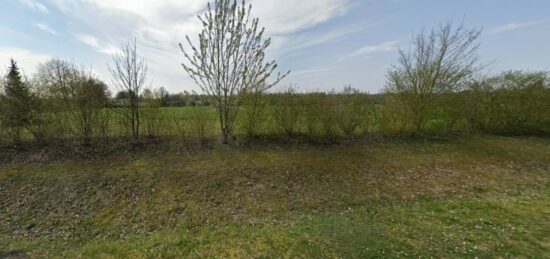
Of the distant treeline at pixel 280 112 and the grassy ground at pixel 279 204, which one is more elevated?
the distant treeline at pixel 280 112

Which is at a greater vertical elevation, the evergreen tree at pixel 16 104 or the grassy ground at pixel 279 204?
the evergreen tree at pixel 16 104

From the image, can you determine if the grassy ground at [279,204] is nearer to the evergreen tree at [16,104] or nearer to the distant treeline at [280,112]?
the distant treeline at [280,112]

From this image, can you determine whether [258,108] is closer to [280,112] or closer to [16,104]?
[280,112]

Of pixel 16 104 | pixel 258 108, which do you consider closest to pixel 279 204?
pixel 258 108

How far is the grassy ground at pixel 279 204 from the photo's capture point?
3752 mm

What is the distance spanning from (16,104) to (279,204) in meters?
9.43

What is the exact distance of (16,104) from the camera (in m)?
7.87

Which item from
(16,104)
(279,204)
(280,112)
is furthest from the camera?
(280,112)

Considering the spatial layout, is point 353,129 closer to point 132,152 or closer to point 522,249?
point 522,249

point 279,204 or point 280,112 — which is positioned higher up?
point 280,112

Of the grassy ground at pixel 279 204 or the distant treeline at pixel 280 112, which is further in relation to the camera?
the distant treeline at pixel 280 112

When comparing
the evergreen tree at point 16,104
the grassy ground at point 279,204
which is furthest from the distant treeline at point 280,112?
the grassy ground at point 279,204

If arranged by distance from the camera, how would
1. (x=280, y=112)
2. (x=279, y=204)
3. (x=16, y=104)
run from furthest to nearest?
(x=280, y=112) → (x=16, y=104) → (x=279, y=204)

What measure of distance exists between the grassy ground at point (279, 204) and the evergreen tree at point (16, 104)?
7.04ft
